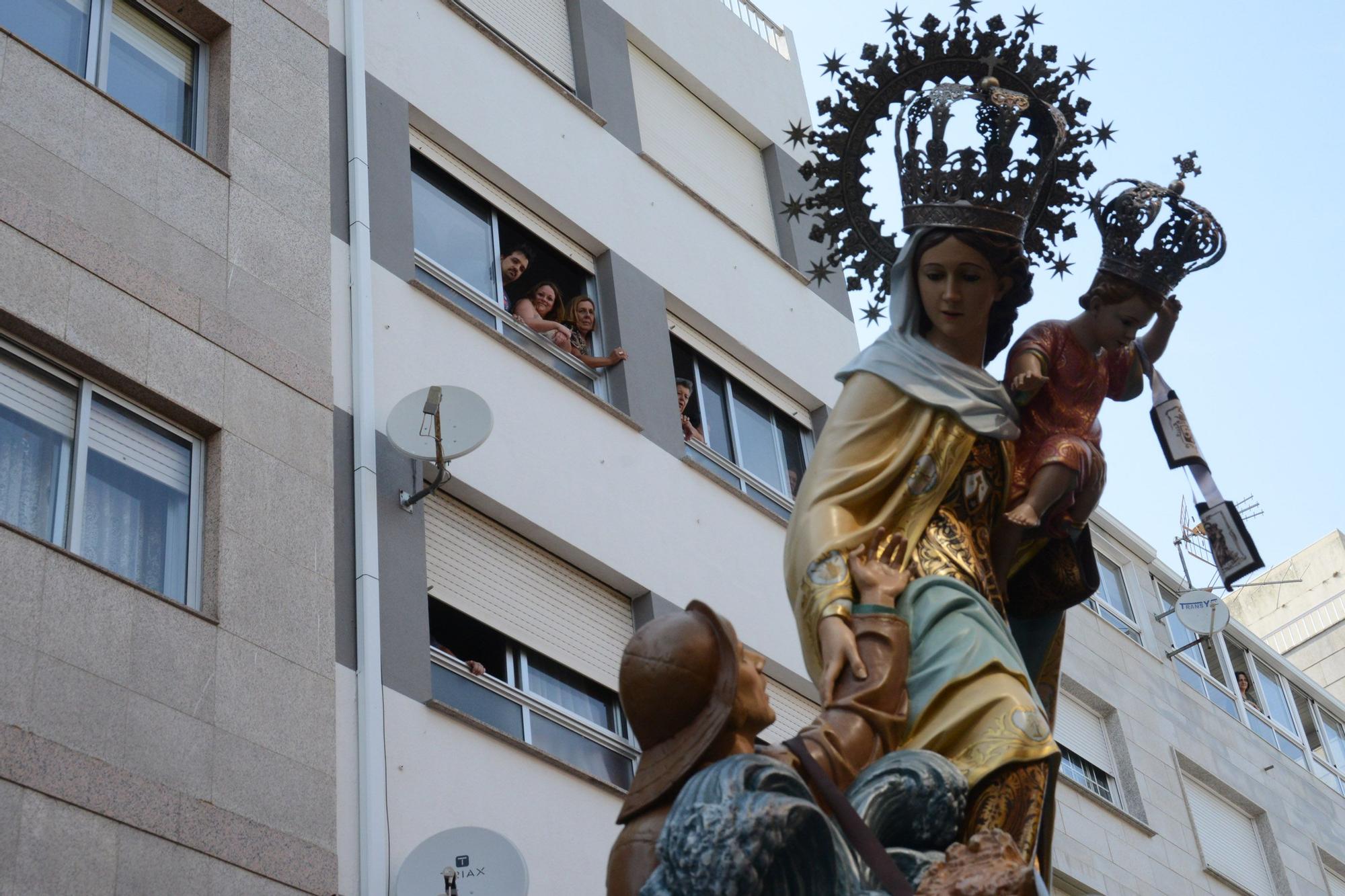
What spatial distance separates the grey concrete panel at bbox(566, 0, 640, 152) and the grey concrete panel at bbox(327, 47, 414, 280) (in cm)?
317

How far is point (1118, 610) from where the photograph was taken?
2747cm

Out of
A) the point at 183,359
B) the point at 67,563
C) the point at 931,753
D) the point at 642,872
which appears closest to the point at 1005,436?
the point at 931,753

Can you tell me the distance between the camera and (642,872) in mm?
4316

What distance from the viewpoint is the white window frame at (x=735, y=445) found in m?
18.9

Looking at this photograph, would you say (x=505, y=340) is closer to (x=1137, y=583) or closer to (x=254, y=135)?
(x=254, y=135)

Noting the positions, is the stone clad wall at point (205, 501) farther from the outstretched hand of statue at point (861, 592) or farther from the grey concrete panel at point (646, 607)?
the outstretched hand of statue at point (861, 592)

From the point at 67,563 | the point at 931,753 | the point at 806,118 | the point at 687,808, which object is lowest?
the point at 687,808

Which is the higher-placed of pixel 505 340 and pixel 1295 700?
pixel 1295 700

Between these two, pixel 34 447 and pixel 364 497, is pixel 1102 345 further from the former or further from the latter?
pixel 364 497

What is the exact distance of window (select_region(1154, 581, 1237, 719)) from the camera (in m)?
28.3

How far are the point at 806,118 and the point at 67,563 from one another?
1386 cm

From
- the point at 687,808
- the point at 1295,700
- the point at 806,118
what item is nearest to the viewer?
the point at 687,808

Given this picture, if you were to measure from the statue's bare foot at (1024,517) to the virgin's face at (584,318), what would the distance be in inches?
481

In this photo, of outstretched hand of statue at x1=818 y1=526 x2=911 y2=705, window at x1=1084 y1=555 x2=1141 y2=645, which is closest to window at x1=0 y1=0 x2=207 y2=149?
outstretched hand of statue at x1=818 y1=526 x2=911 y2=705
